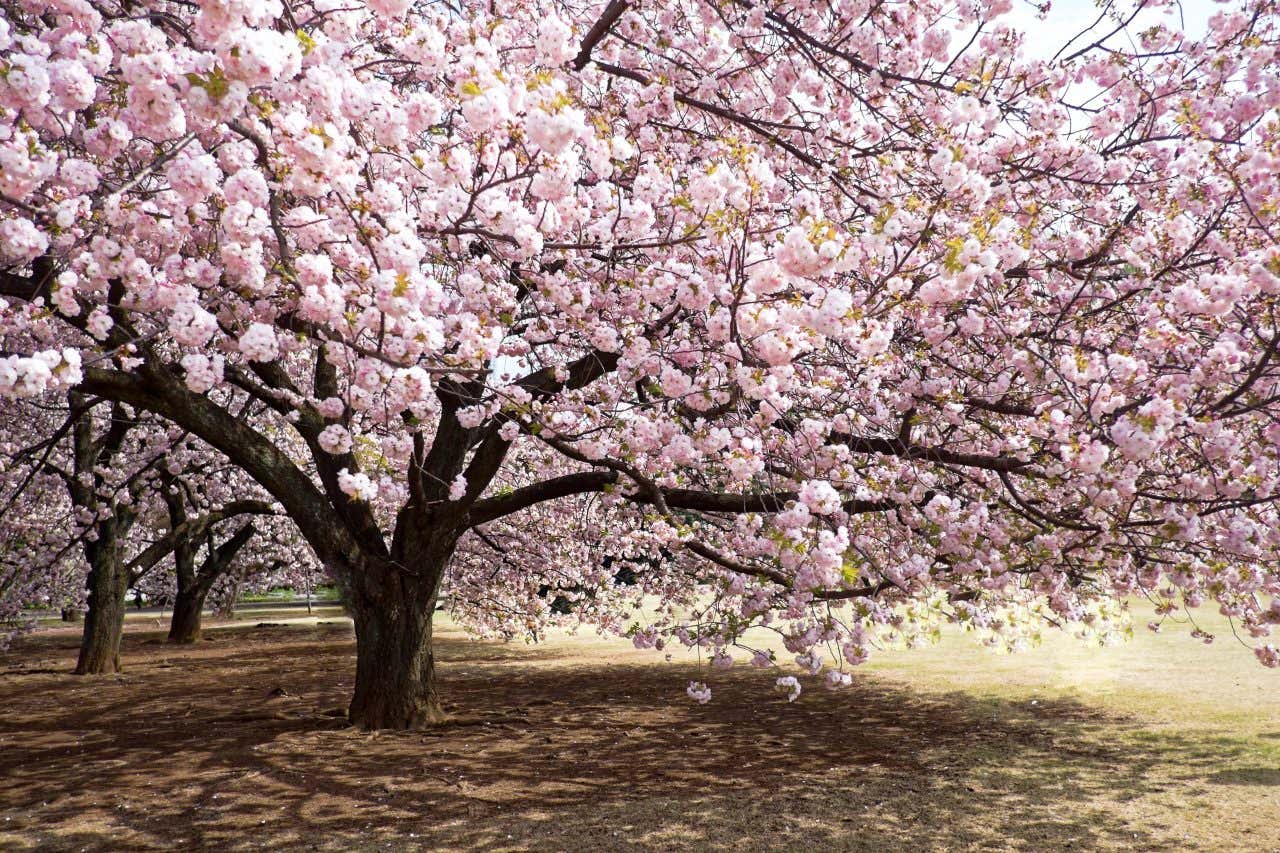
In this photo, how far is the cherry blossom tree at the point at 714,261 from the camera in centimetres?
423

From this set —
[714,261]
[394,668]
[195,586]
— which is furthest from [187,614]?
[714,261]

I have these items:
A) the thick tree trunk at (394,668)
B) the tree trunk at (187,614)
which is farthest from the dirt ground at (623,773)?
the tree trunk at (187,614)

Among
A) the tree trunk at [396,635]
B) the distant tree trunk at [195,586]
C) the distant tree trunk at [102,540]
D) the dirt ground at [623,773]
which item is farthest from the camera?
the distant tree trunk at [195,586]

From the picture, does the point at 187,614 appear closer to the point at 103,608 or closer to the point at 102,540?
the point at 103,608

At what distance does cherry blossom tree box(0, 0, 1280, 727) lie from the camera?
Answer: 13.9 feet

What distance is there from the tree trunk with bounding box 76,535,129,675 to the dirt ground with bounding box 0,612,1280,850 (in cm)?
133

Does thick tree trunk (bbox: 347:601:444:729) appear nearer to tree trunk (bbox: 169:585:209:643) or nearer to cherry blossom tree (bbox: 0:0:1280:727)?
cherry blossom tree (bbox: 0:0:1280:727)

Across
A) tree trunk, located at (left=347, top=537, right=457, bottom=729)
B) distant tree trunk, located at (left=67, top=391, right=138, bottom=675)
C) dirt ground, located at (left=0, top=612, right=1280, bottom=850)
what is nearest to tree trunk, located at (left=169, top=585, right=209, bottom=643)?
distant tree trunk, located at (left=67, top=391, right=138, bottom=675)

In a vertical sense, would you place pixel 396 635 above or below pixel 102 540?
below

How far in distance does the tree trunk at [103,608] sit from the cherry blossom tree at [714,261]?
740 centimetres

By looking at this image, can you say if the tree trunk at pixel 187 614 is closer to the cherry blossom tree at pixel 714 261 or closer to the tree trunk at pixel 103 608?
the tree trunk at pixel 103 608

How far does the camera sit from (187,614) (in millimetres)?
24109

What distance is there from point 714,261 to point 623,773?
6.11 m

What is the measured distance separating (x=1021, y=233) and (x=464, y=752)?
294 inches
